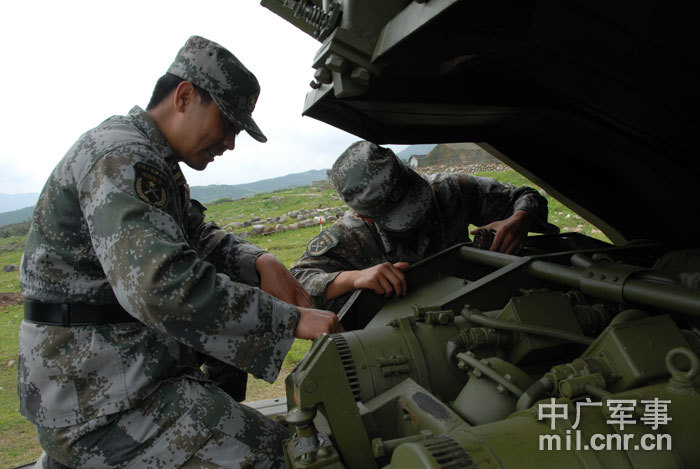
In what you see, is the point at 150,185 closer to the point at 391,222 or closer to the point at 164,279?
the point at 164,279

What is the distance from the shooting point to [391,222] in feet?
9.76

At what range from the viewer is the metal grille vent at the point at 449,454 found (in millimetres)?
928

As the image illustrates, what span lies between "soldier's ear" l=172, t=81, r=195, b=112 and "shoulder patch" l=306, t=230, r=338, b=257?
1360mm

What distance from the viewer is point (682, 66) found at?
1.48m

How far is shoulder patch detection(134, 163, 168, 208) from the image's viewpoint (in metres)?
1.61

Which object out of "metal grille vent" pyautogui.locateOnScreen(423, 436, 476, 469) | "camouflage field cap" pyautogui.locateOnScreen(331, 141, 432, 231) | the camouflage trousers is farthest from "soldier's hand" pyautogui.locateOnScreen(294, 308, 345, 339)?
"camouflage field cap" pyautogui.locateOnScreen(331, 141, 432, 231)

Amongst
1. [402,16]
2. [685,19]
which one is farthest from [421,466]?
[685,19]

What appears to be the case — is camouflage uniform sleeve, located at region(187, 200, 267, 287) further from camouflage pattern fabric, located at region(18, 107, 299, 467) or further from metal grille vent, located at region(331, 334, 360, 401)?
metal grille vent, located at region(331, 334, 360, 401)

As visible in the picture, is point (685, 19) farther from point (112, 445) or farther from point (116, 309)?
point (112, 445)

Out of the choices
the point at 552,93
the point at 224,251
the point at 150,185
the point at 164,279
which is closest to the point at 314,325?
the point at 164,279

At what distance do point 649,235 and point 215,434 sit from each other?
8.35 ft

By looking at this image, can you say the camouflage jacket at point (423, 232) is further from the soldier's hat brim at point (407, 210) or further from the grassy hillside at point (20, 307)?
the grassy hillside at point (20, 307)

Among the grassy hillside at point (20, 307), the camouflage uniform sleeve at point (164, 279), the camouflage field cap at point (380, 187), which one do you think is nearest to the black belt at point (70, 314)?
the camouflage uniform sleeve at point (164, 279)

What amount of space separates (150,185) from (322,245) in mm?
1577
